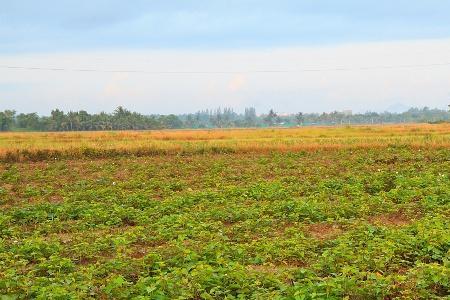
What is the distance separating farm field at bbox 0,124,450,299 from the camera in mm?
6359

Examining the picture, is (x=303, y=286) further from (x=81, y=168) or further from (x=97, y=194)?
(x=81, y=168)

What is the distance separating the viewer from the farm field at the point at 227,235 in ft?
20.9

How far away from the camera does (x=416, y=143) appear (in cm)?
3186

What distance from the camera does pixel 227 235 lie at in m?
9.77

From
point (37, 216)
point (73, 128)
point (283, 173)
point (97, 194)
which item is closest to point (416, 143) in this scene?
point (283, 173)

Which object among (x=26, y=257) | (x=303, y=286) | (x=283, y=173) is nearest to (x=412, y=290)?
(x=303, y=286)

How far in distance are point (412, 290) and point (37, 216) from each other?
9.12 metres

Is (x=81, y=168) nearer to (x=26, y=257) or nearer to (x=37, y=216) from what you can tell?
(x=37, y=216)

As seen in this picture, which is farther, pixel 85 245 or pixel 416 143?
pixel 416 143

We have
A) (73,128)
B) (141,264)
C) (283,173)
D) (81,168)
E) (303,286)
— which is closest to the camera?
(303,286)

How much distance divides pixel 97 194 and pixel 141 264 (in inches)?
318

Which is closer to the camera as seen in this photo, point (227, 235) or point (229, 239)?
point (229, 239)

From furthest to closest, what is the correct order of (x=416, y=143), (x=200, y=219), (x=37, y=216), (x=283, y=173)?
(x=416, y=143)
(x=283, y=173)
(x=37, y=216)
(x=200, y=219)

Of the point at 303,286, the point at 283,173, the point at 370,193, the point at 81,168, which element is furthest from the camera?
the point at 81,168
